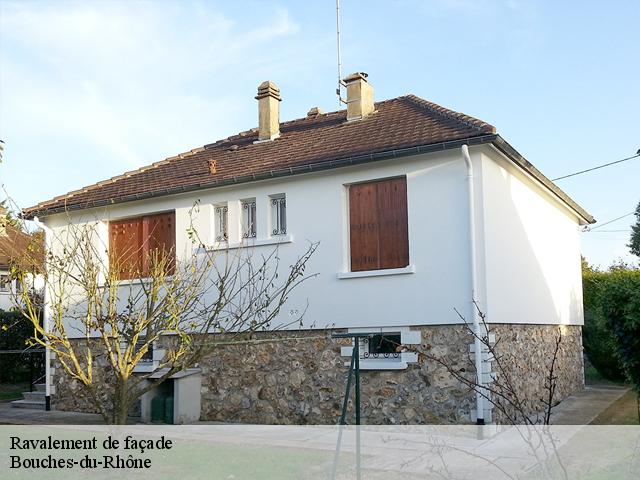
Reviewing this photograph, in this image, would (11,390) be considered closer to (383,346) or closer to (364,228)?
(383,346)

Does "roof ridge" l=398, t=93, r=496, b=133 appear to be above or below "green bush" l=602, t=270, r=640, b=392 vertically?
above

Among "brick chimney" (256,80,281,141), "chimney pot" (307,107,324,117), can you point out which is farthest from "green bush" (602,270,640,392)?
"chimney pot" (307,107,324,117)

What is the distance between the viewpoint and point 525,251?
13445 millimetres

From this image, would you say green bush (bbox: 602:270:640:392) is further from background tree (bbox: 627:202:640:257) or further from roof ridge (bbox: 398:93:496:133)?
background tree (bbox: 627:202:640:257)

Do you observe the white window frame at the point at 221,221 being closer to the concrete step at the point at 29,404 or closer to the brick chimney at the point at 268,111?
the brick chimney at the point at 268,111

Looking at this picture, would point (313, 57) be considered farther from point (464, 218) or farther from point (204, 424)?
point (204, 424)

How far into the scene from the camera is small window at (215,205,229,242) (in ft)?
45.1

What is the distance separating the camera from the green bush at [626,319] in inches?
305

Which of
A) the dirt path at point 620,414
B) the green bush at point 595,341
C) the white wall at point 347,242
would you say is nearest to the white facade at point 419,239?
the white wall at point 347,242

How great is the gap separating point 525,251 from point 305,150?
4.84 m

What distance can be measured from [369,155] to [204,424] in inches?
232

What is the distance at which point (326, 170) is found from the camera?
12.4m

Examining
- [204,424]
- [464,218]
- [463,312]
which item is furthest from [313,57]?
[204,424]

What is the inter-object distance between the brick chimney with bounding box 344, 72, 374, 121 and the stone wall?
507cm
